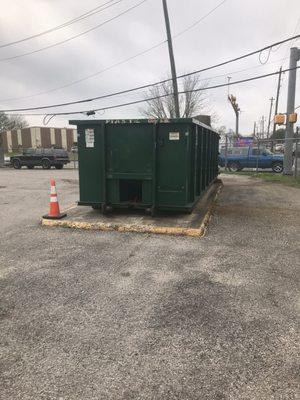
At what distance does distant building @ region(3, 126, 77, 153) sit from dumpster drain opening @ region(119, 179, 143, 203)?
3455 inches

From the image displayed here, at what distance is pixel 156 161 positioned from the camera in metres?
7.58

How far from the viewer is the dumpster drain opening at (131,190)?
823 centimetres

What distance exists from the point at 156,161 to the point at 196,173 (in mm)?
1416

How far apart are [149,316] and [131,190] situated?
16.8 feet

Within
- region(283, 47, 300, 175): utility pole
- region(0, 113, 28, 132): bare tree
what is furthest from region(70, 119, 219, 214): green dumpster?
region(0, 113, 28, 132): bare tree

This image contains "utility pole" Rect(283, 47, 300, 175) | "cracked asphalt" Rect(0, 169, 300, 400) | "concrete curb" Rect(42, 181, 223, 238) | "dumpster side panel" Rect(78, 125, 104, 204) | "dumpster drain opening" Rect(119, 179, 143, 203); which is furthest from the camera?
"utility pole" Rect(283, 47, 300, 175)

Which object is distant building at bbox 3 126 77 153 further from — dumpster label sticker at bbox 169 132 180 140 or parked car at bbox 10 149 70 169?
dumpster label sticker at bbox 169 132 180 140

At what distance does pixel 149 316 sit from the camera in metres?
3.75

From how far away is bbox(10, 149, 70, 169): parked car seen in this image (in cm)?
2914

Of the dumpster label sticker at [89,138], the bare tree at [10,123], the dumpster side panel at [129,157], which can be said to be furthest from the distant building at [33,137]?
the dumpster side panel at [129,157]

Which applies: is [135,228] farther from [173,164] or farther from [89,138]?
[89,138]

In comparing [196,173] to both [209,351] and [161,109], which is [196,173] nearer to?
[209,351]

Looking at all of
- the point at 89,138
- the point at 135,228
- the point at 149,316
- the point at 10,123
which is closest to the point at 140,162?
the point at 89,138

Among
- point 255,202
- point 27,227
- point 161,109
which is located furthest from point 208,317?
point 161,109
